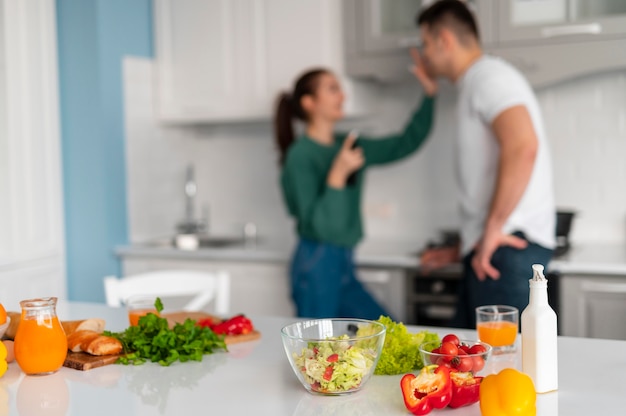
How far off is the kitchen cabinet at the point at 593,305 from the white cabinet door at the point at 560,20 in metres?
0.92

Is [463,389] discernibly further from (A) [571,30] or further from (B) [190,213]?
(B) [190,213]

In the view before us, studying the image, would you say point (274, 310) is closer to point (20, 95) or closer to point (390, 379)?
point (20, 95)

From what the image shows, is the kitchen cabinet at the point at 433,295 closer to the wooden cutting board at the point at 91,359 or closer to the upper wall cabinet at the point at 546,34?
the upper wall cabinet at the point at 546,34

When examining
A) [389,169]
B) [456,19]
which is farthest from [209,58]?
[456,19]

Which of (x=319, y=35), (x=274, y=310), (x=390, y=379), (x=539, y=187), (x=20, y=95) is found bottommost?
(x=274, y=310)

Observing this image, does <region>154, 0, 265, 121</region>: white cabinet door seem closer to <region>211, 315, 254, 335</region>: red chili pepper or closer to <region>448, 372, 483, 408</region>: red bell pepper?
<region>211, 315, 254, 335</region>: red chili pepper

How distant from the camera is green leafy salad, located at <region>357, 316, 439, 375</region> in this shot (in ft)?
4.94

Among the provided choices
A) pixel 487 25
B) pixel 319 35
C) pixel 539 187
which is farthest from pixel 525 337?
pixel 319 35

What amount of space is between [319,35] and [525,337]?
2.35 metres

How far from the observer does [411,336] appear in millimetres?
1560

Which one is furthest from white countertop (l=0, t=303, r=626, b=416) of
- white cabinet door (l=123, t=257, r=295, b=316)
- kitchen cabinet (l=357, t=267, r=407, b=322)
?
white cabinet door (l=123, t=257, r=295, b=316)

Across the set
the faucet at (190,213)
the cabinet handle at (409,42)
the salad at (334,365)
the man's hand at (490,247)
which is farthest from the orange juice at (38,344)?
the faucet at (190,213)

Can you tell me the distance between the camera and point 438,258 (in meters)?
3.09

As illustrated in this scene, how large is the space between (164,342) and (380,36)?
210 centimetres
